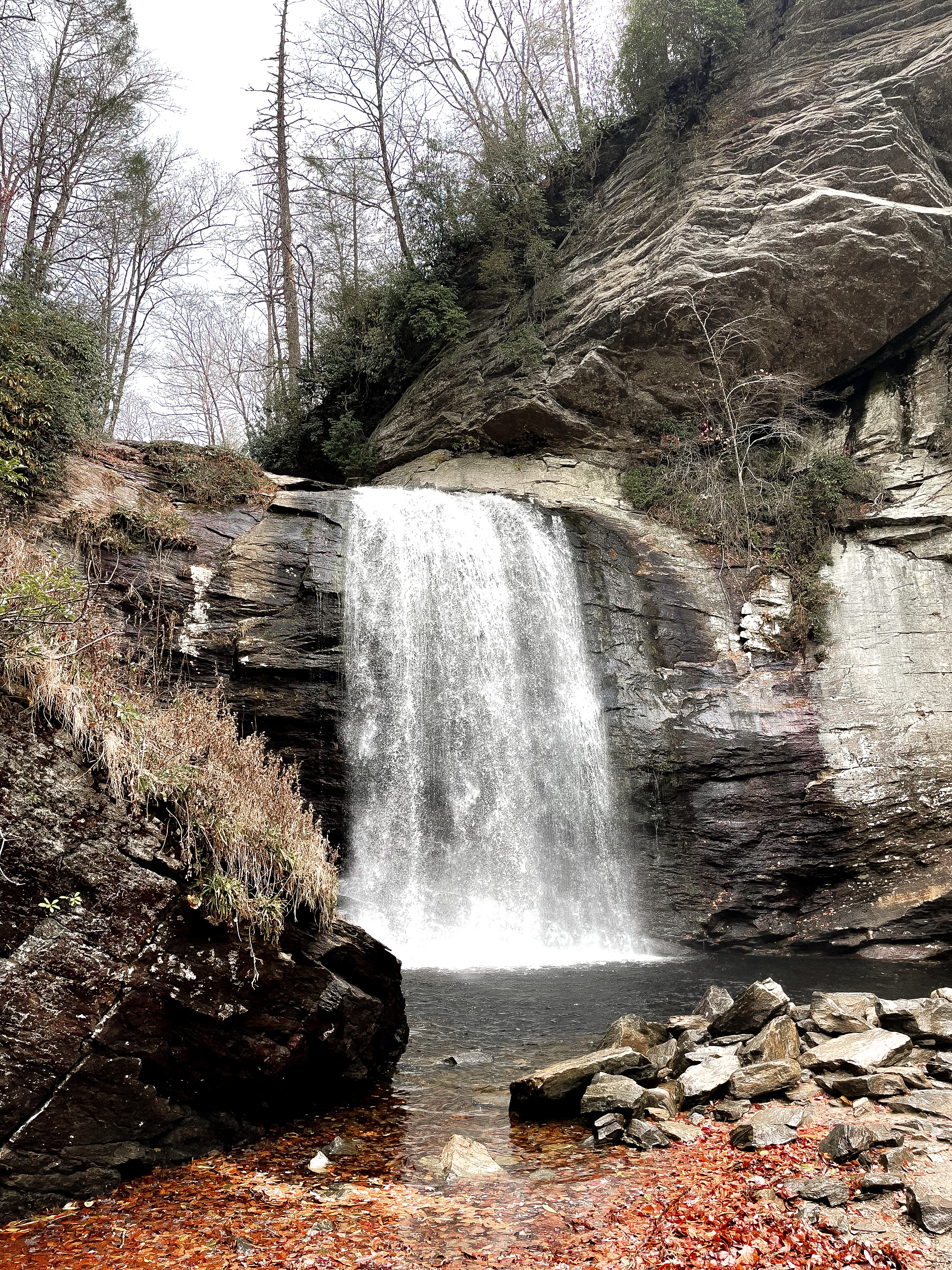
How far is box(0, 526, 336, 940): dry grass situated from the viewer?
4.39 metres

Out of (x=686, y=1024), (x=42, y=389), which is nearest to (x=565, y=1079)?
(x=686, y=1024)

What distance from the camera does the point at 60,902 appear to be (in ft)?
13.0

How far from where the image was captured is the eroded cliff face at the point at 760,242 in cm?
1470

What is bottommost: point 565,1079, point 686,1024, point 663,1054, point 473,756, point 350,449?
point 686,1024

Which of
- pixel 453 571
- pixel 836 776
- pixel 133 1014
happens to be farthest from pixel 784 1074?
pixel 453 571

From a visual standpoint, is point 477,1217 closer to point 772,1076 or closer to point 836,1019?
point 772,1076

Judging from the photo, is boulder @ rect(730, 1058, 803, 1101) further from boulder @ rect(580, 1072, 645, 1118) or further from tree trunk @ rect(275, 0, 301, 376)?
tree trunk @ rect(275, 0, 301, 376)

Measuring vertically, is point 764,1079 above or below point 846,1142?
below

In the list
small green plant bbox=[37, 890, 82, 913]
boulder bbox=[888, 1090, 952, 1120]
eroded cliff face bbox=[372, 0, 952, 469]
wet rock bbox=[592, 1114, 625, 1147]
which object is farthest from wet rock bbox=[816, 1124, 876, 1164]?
eroded cliff face bbox=[372, 0, 952, 469]

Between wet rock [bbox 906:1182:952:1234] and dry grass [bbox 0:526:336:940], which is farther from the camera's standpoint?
dry grass [bbox 0:526:336:940]

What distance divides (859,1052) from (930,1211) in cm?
179

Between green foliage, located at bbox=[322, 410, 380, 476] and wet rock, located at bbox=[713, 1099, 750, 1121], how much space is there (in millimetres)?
16521

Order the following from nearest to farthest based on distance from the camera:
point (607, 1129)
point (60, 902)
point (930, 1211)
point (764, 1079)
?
point (930, 1211), point (60, 902), point (607, 1129), point (764, 1079)

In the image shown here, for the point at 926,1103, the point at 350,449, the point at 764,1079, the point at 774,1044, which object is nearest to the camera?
the point at 926,1103
